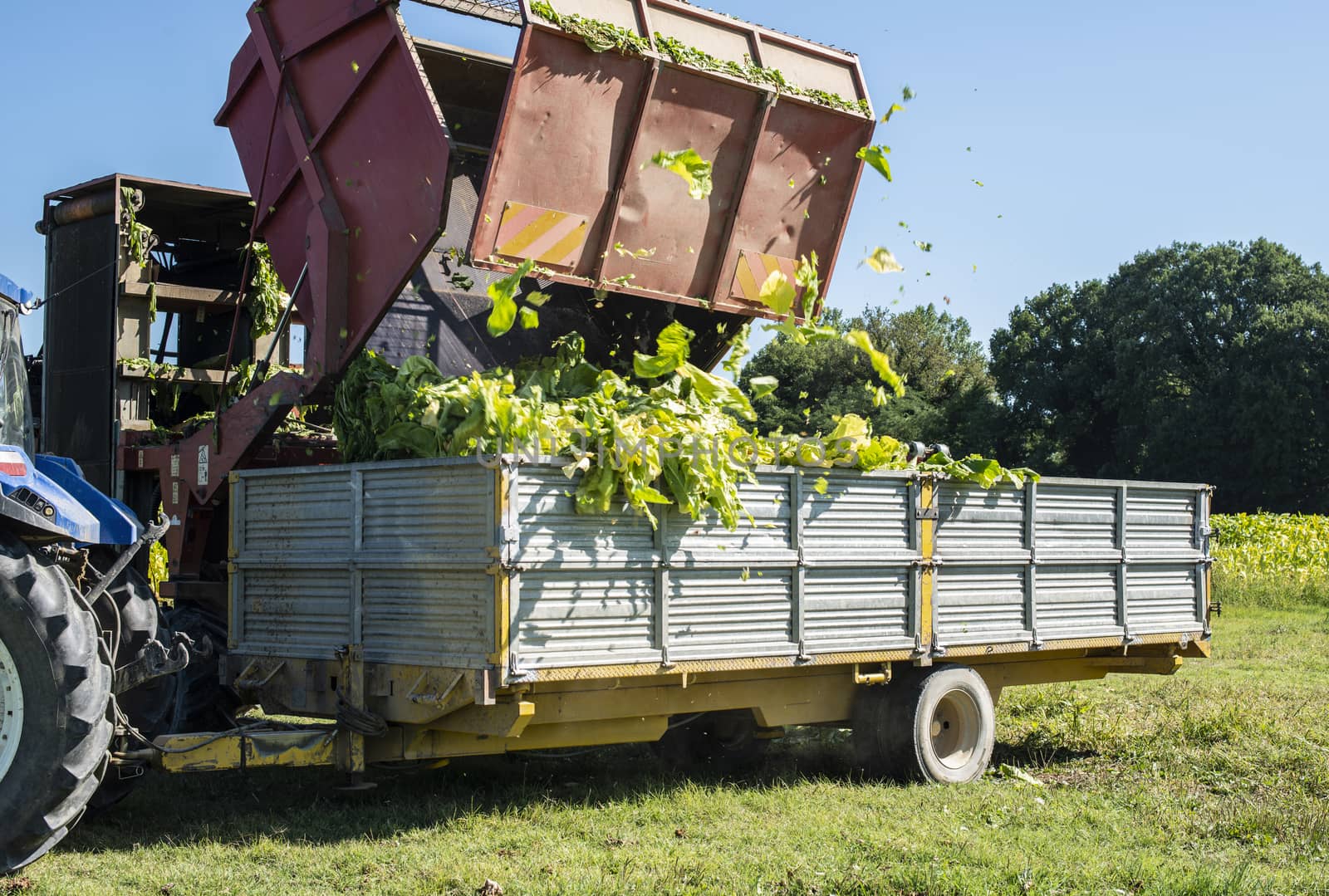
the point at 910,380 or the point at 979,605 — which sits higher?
the point at 910,380

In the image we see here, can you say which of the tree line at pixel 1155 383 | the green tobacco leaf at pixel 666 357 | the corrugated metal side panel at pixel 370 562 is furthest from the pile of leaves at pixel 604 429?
the tree line at pixel 1155 383

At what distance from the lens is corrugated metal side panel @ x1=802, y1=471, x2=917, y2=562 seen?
23.3ft

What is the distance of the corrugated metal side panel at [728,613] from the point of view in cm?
647

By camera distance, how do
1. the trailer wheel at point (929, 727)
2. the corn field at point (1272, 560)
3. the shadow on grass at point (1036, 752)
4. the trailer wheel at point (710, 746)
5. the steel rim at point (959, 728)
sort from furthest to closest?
the corn field at point (1272, 560) < the shadow on grass at point (1036, 752) < the trailer wheel at point (710, 746) < the steel rim at point (959, 728) < the trailer wheel at point (929, 727)

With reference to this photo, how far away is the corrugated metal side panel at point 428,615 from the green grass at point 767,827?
83 cm

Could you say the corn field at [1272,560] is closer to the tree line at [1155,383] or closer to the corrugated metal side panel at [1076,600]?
the corrugated metal side panel at [1076,600]

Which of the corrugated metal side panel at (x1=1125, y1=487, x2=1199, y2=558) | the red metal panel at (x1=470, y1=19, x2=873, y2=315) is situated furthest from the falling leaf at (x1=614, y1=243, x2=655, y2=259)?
the corrugated metal side panel at (x1=1125, y1=487, x2=1199, y2=558)

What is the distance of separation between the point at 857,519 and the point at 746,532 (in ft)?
2.88

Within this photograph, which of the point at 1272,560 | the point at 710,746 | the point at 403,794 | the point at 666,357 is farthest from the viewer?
the point at 1272,560

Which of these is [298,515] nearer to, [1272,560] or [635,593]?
[635,593]

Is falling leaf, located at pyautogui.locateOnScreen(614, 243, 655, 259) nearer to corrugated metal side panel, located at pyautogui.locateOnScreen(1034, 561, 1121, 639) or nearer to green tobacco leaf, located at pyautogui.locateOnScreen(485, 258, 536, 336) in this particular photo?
green tobacco leaf, located at pyautogui.locateOnScreen(485, 258, 536, 336)

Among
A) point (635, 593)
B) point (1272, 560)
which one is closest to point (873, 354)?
point (635, 593)

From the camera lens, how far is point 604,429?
621 cm

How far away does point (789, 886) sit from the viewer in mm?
5164
